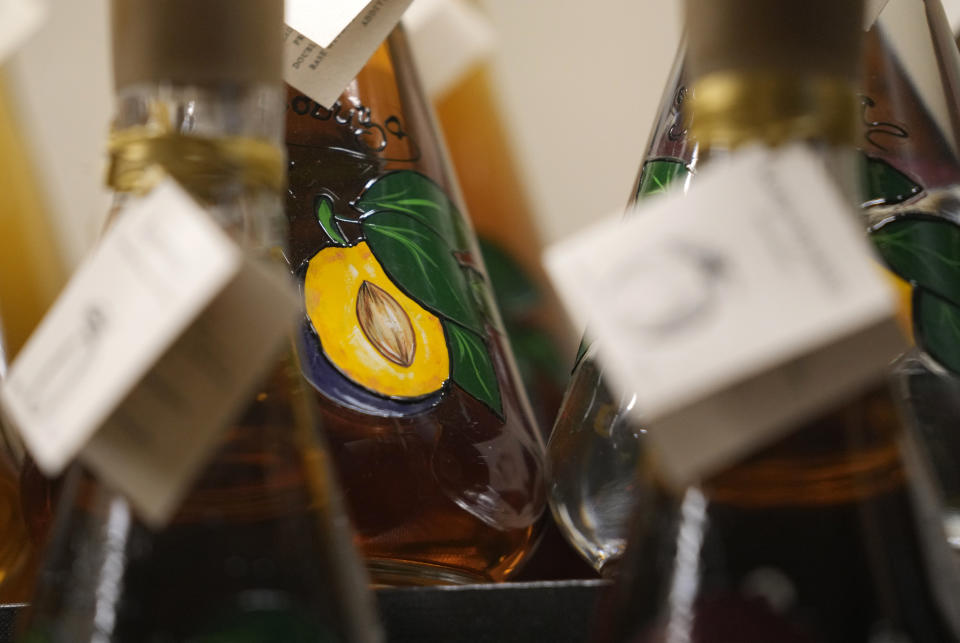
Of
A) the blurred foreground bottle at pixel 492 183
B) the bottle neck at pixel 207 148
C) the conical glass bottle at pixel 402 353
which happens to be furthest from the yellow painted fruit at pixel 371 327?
the blurred foreground bottle at pixel 492 183

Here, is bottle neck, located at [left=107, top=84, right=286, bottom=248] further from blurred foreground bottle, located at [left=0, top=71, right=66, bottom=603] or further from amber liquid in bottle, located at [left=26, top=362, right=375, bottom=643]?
blurred foreground bottle, located at [left=0, top=71, right=66, bottom=603]

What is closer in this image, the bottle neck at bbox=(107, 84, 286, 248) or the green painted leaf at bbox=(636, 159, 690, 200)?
the bottle neck at bbox=(107, 84, 286, 248)

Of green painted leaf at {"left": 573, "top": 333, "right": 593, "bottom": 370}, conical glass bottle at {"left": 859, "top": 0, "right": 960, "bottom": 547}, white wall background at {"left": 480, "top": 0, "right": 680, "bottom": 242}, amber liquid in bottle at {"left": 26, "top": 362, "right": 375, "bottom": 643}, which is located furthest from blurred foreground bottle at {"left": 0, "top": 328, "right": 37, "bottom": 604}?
white wall background at {"left": 480, "top": 0, "right": 680, "bottom": 242}

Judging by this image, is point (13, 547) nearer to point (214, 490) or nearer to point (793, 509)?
point (214, 490)

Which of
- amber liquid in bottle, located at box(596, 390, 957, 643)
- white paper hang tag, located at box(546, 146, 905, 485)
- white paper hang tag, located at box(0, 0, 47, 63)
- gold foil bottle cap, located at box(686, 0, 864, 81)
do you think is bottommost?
A: white paper hang tag, located at box(0, 0, 47, 63)

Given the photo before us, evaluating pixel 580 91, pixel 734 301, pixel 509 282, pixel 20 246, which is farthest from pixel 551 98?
pixel 734 301

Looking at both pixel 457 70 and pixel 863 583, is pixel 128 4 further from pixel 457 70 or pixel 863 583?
pixel 457 70

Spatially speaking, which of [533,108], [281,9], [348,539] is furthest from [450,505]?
[533,108]
